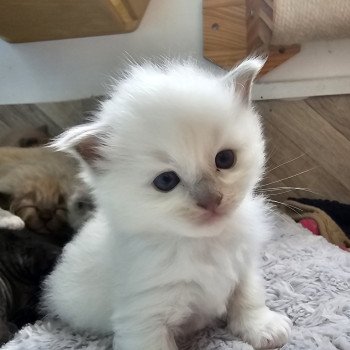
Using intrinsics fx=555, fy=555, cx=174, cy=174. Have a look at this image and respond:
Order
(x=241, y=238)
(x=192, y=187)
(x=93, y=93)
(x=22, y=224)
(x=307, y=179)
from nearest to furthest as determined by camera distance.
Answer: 1. (x=192, y=187)
2. (x=241, y=238)
3. (x=22, y=224)
4. (x=307, y=179)
5. (x=93, y=93)

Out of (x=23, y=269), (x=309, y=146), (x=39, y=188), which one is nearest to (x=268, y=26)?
(x=309, y=146)

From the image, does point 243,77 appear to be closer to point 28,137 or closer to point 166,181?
point 166,181

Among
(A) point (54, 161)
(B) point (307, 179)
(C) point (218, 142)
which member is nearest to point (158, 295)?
(C) point (218, 142)

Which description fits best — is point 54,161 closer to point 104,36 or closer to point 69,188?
point 69,188

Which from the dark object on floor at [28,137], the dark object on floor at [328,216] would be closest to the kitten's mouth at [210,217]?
the dark object on floor at [328,216]

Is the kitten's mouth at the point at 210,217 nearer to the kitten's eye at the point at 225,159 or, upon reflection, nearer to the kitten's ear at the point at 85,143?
the kitten's eye at the point at 225,159

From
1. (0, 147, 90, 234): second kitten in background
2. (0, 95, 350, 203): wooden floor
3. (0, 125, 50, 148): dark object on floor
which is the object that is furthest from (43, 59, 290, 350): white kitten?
(0, 125, 50, 148): dark object on floor
